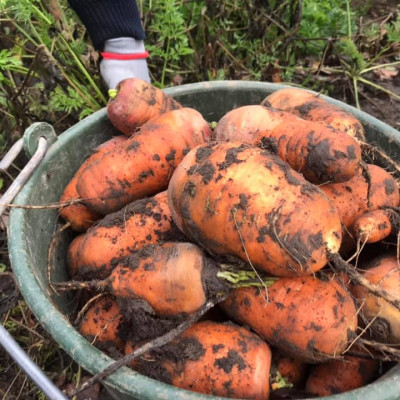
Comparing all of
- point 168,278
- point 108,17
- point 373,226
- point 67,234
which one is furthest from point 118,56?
point 373,226

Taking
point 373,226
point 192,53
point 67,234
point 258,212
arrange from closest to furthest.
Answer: point 258,212 → point 373,226 → point 67,234 → point 192,53

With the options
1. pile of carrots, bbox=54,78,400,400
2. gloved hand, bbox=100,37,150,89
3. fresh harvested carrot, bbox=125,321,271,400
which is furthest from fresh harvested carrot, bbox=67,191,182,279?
gloved hand, bbox=100,37,150,89

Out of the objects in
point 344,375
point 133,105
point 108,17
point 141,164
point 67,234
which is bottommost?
point 344,375

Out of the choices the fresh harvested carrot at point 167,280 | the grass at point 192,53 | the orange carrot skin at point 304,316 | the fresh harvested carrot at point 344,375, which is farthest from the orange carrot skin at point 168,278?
the grass at point 192,53

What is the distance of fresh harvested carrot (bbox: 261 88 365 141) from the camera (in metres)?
1.46

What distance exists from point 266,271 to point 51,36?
1765mm

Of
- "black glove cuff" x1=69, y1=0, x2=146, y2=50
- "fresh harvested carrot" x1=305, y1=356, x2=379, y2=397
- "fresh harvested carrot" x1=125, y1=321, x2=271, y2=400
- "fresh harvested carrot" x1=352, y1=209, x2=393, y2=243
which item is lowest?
"fresh harvested carrot" x1=305, y1=356, x2=379, y2=397

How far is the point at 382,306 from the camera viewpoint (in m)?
1.17

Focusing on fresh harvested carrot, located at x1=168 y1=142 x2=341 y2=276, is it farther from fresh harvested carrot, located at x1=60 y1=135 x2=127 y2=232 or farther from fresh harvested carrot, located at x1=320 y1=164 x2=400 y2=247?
fresh harvested carrot, located at x1=60 y1=135 x2=127 y2=232

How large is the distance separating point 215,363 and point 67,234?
77cm

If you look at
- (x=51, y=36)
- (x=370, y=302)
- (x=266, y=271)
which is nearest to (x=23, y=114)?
(x=51, y=36)

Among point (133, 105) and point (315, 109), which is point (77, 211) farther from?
point (315, 109)

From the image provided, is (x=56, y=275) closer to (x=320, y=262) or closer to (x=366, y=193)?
(x=320, y=262)

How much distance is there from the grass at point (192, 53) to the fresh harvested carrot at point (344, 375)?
3.66ft
